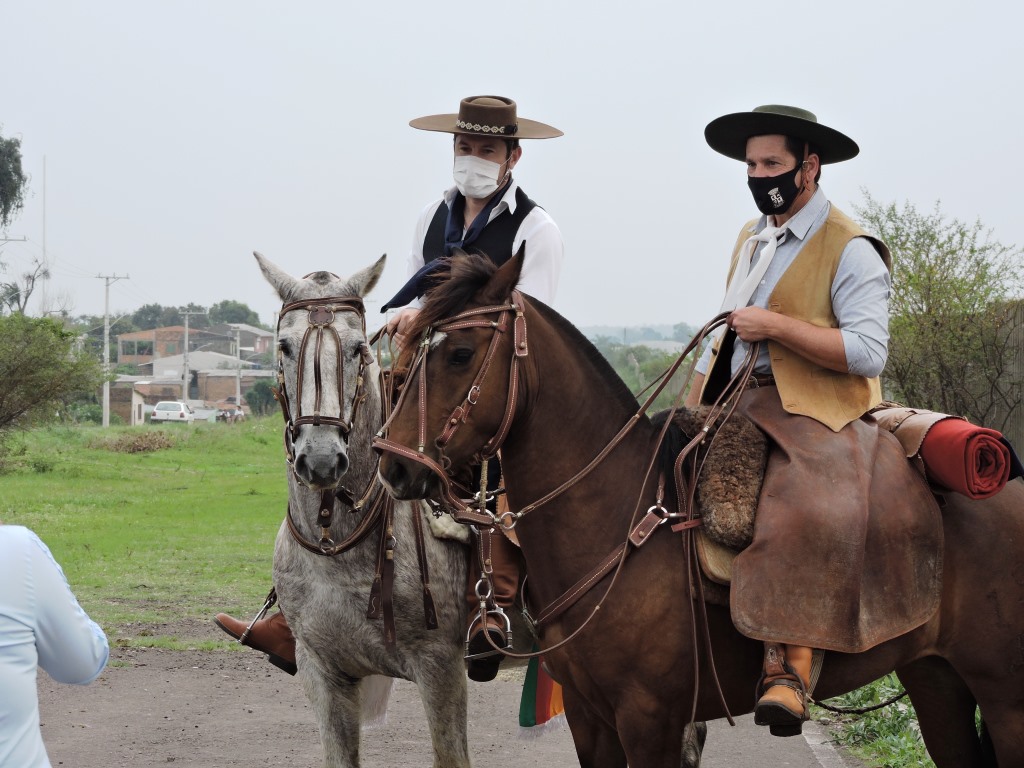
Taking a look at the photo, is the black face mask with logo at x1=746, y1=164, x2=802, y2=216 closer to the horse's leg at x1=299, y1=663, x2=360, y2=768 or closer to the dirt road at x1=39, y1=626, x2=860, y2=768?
the horse's leg at x1=299, y1=663, x2=360, y2=768

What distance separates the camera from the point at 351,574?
15.1 feet

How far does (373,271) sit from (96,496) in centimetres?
1843

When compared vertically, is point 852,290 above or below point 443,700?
above

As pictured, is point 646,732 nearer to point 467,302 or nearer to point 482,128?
point 467,302

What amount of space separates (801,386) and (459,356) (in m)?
1.24

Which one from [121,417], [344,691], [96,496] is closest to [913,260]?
[344,691]

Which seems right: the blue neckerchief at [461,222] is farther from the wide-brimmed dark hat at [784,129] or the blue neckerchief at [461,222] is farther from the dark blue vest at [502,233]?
the wide-brimmed dark hat at [784,129]

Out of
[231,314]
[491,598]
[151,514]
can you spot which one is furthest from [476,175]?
[231,314]

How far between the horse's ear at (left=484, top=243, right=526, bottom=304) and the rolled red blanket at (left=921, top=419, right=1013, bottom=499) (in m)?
1.59

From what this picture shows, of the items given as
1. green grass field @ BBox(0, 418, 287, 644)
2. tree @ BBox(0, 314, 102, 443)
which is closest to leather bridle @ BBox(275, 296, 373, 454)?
green grass field @ BBox(0, 418, 287, 644)

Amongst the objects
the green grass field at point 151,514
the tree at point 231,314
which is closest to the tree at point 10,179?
the green grass field at point 151,514

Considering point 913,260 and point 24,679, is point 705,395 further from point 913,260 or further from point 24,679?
point 913,260

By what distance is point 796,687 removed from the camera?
11.9 ft

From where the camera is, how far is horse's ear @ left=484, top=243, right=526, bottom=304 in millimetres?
3740
